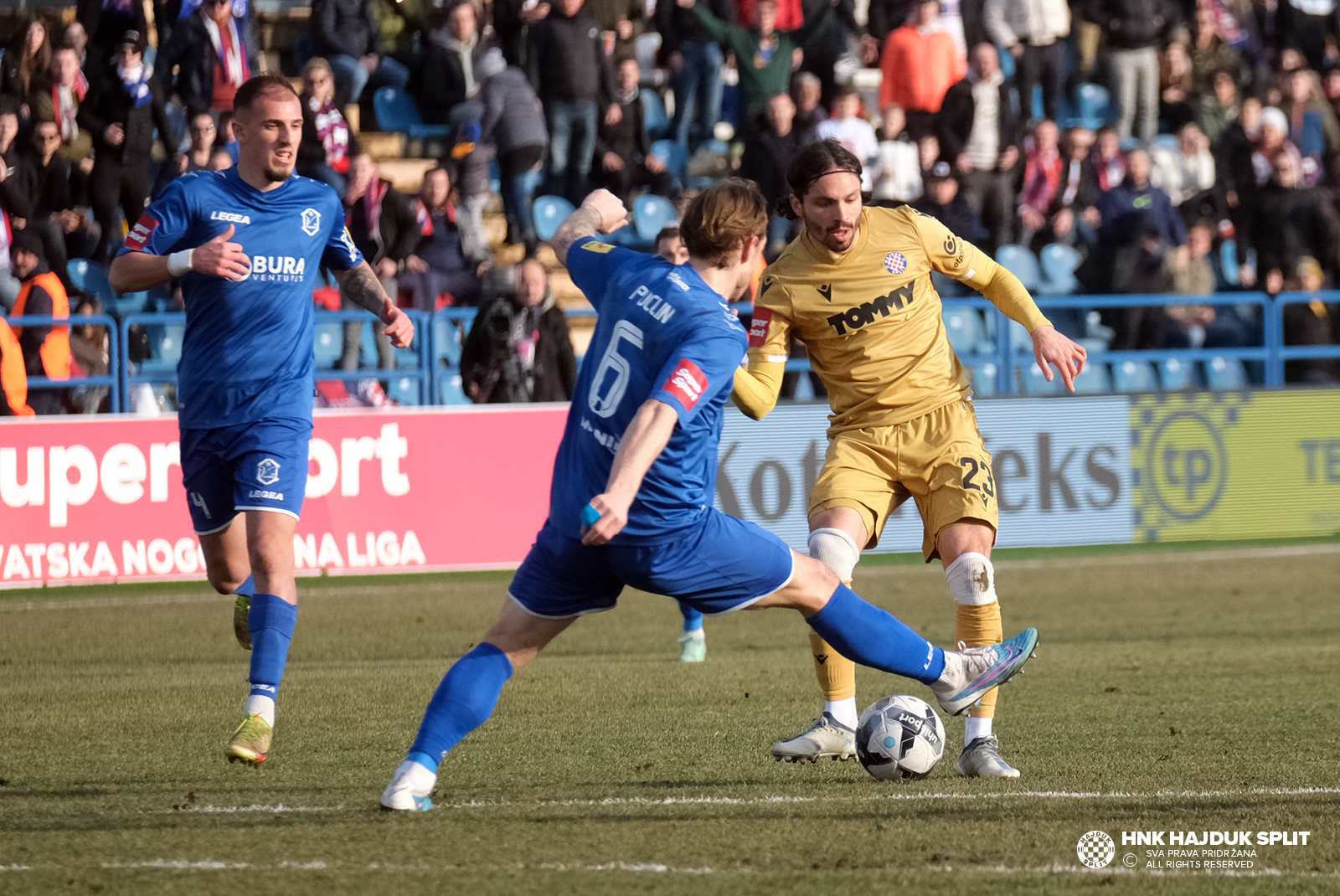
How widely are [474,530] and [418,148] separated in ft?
18.0

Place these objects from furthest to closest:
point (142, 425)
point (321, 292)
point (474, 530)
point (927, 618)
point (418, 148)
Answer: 1. point (418, 148)
2. point (321, 292)
3. point (474, 530)
4. point (142, 425)
5. point (927, 618)

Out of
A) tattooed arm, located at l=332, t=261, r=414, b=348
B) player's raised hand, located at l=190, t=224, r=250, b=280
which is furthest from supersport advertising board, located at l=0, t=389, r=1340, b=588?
player's raised hand, located at l=190, t=224, r=250, b=280

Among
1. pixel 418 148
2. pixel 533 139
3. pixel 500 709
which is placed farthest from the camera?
pixel 418 148

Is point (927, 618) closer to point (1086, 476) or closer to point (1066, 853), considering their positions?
point (1086, 476)

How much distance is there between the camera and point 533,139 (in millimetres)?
16609

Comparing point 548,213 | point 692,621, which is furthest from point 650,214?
point 692,621

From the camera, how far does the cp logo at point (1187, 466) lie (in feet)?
51.6

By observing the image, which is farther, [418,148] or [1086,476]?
[418,148]

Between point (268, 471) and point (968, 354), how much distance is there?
Result: 10328 mm

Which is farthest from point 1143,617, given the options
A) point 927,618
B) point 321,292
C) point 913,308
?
point 321,292

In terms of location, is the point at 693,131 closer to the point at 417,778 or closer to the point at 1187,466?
the point at 1187,466

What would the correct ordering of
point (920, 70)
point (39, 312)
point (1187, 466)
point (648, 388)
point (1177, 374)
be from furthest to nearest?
point (920, 70), point (1177, 374), point (1187, 466), point (39, 312), point (648, 388)

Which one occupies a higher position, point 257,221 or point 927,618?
point 257,221

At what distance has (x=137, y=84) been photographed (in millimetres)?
15297
